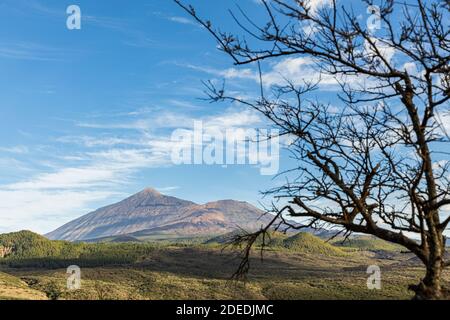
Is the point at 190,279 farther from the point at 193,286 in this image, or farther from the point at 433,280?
the point at 433,280

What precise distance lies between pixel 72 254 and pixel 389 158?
536ft

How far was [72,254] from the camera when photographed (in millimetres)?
157625

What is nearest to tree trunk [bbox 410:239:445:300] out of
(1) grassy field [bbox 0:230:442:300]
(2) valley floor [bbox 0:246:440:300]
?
(1) grassy field [bbox 0:230:442:300]

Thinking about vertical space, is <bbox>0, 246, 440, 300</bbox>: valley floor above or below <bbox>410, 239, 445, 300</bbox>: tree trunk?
below

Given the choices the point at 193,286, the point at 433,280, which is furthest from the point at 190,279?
the point at 433,280

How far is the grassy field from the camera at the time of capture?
71.7 metres

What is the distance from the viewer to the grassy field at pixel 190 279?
71688mm

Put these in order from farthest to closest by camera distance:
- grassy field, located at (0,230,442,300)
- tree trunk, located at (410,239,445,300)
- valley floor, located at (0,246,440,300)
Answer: grassy field, located at (0,230,442,300) < valley floor, located at (0,246,440,300) < tree trunk, located at (410,239,445,300)

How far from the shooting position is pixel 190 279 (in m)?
97.0

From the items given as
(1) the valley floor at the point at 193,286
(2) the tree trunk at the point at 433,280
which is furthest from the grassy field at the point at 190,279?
(2) the tree trunk at the point at 433,280

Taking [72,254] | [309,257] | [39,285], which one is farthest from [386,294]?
[72,254]

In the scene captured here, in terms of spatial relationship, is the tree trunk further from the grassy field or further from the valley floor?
the valley floor

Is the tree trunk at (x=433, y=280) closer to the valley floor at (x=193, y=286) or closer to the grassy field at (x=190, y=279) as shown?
the grassy field at (x=190, y=279)
